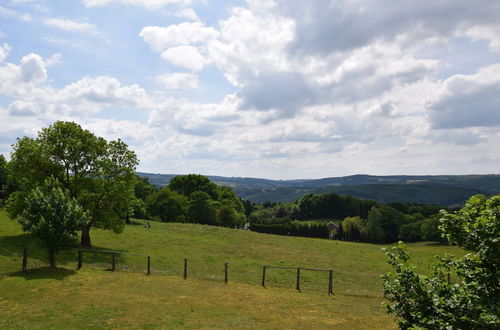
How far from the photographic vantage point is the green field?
20234 mm

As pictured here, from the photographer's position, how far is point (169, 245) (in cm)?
5406

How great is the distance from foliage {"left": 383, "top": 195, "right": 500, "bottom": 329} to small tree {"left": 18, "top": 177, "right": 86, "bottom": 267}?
94.2 ft

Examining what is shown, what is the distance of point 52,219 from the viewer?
2950cm

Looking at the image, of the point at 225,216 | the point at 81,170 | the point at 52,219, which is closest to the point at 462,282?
the point at 52,219

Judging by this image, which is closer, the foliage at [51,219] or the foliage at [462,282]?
the foliage at [462,282]

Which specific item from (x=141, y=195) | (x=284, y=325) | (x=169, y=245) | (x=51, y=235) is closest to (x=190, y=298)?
(x=284, y=325)

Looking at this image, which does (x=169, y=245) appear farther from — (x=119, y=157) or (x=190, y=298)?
(x=190, y=298)

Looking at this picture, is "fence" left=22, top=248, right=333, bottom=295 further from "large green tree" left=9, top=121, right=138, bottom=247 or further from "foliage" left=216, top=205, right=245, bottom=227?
"foliage" left=216, top=205, right=245, bottom=227

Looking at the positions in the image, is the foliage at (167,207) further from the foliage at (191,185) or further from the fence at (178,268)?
the fence at (178,268)

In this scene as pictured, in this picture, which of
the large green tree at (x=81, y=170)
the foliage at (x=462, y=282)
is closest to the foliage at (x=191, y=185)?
the large green tree at (x=81, y=170)

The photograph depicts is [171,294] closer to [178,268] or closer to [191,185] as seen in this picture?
[178,268]

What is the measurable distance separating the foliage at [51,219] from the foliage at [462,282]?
1130 inches

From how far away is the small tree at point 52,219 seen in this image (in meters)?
29.2

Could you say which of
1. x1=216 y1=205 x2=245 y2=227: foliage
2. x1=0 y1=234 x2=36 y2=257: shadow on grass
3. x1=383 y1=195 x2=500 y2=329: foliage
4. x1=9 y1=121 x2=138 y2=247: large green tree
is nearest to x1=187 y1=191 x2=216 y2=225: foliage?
x1=216 y1=205 x2=245 y2=227: foliage
